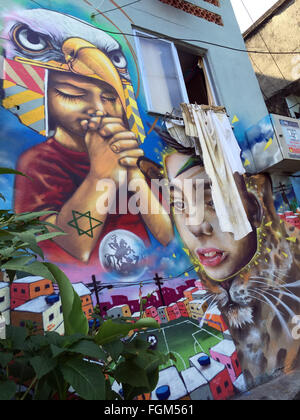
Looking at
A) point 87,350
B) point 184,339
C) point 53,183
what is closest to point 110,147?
point 53,183

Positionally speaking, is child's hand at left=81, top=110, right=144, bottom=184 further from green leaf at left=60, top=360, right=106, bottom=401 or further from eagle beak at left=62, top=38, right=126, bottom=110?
green leaf at left=60, top=360, right=106, bottom=401

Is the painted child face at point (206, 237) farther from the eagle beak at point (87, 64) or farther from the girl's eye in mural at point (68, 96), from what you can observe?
the girl's eye in mural at point (68, 96)

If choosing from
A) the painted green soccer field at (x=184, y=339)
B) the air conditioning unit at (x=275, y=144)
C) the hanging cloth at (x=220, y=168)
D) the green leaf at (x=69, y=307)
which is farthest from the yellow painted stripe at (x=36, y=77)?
the air conditioning unit at (x=275, y=144)

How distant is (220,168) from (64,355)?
2.86 m

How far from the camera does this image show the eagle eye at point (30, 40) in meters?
2.74

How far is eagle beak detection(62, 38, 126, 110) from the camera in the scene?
3.03 meters

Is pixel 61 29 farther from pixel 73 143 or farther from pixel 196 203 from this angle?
pixel 196 203

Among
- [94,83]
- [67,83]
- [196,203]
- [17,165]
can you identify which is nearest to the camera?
[17,165]

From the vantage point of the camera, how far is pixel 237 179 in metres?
3.86

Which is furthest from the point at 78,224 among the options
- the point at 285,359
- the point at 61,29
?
the point at 285,359

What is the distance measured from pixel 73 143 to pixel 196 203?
1562 mm

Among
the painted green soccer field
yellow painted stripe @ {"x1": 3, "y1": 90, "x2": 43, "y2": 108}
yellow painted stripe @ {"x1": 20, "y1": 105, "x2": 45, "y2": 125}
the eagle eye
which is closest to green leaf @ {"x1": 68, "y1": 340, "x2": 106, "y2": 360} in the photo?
the painted green soccer field

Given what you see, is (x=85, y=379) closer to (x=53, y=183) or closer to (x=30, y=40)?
(x=53, y=183)

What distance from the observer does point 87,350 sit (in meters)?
0.84
